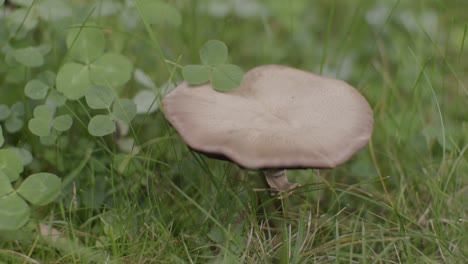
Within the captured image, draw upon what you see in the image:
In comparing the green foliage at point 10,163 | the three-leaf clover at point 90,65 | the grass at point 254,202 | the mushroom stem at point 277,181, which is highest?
the three-leaf clover at point 90,65

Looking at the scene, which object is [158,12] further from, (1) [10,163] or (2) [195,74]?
(1) [10,163]

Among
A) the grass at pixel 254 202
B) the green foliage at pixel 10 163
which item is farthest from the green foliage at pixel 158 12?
the green foliage at pixel 10 163

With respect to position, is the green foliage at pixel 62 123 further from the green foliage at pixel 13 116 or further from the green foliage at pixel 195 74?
the green foliage at pixel 195 74

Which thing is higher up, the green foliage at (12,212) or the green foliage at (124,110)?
the green foliage at (124,110)

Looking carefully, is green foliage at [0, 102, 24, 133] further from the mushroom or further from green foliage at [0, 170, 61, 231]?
the mushroom

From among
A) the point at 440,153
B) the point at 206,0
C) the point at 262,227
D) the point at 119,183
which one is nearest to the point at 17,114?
the point at 119,183

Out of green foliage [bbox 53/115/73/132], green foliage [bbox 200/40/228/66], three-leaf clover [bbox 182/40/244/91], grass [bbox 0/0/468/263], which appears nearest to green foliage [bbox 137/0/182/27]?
grass [bbox 0/0/468/263]

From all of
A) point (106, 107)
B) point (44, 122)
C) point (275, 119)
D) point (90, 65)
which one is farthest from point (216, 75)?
point (44, 122)

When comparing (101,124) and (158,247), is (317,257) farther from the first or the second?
(101,124)
